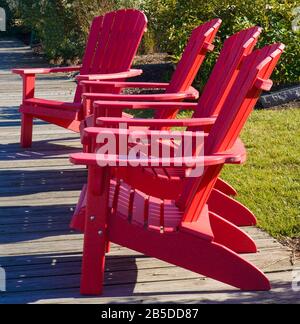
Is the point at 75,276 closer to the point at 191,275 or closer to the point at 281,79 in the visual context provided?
the point at 191,275

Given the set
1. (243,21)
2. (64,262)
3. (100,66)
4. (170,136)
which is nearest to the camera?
(170,136)

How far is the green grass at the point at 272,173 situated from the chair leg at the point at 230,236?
1.24 ft

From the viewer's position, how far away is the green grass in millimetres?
4395

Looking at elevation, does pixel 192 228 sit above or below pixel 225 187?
above

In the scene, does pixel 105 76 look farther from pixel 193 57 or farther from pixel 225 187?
pixel 225 187

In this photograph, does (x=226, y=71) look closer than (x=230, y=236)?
No

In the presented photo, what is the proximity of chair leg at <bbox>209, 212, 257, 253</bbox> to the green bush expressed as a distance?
17.7 feet

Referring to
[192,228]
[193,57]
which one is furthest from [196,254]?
[193,57]

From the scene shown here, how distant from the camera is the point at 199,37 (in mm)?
4957

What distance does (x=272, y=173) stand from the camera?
5.46 meters

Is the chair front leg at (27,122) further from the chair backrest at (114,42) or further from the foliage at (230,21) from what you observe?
the foliage at (230,21)

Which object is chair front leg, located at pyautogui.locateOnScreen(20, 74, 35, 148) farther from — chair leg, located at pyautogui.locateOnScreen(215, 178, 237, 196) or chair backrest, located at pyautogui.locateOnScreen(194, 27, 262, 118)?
chair backrest, located at pyautogui.locateOnScreen(194, 27, 262, 118)

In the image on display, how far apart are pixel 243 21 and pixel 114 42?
303 centimetres

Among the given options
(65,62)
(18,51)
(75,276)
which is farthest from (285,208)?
(18,51)
